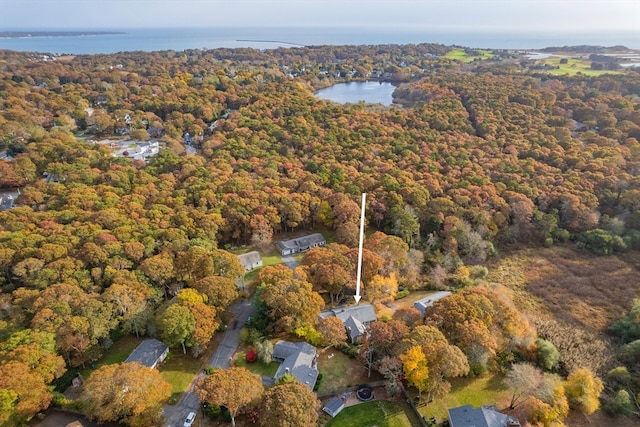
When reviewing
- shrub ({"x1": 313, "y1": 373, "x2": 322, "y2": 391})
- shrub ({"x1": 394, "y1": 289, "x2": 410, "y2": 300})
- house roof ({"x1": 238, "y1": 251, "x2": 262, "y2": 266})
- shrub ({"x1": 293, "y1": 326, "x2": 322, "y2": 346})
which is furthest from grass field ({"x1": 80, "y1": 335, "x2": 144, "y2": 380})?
shrub ({"x1": 394, "y1": 289, "x2": 410, "y2": 300})

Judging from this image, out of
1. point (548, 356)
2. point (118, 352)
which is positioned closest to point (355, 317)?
point (548, 356)

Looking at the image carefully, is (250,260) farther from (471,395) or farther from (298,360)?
(471,395)

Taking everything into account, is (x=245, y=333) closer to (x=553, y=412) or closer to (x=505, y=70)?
(x=553, y=412)

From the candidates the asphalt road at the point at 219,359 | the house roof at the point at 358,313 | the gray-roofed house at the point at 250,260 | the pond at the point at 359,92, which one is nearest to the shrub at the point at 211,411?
the asphalt road at the point at 219,359

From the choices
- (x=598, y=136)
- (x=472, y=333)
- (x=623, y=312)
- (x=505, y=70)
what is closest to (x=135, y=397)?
(x=472, y=333)

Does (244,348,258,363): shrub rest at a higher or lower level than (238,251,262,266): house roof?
lower

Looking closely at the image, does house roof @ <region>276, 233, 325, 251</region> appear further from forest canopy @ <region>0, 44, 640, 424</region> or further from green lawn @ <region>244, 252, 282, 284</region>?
forest canopy @ <region>0, 44, 640, 424</region>

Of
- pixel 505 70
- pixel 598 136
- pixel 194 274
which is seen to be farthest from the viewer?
pixel 505 70
